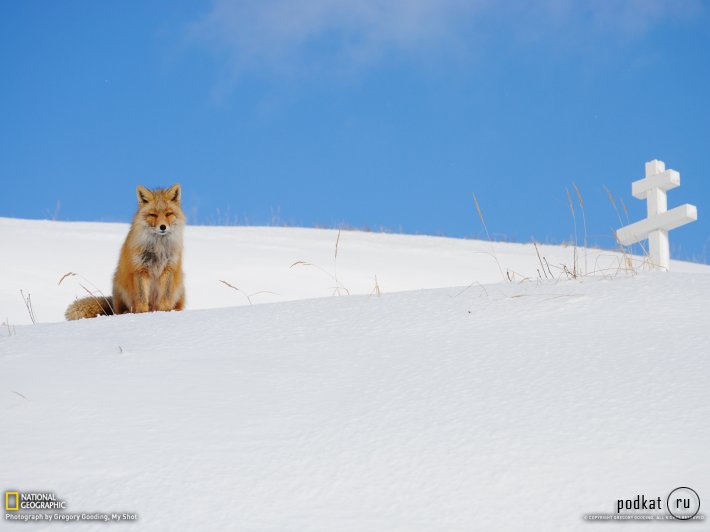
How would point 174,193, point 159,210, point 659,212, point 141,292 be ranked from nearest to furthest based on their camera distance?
point 141,292, point 159,210, point 174,193, point 659,212

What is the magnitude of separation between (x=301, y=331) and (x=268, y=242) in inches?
341

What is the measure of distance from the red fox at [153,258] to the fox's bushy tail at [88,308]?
0.06 metres

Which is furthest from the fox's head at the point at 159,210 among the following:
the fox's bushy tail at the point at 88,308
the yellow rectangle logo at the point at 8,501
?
the yellow rectangle logo at the point at 8,501

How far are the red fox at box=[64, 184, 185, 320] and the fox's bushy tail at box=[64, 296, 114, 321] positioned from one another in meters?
0.06

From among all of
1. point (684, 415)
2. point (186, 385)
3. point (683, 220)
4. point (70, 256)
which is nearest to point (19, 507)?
point (186, 385)

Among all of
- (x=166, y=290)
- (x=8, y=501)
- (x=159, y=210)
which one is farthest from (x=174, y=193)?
(x=8, y=501)

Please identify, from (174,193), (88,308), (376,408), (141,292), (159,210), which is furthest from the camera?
(88,308)

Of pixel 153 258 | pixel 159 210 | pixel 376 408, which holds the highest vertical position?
pixel 159 210

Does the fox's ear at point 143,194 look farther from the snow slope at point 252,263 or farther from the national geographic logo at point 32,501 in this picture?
the national geographic logo at point 32,501

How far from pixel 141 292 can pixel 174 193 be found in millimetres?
730

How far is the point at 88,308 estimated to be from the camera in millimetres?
5742

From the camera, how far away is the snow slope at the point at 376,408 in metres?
1.94

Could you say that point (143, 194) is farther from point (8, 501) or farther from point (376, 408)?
point (8, 501)

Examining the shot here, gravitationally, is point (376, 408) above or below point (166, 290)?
below
